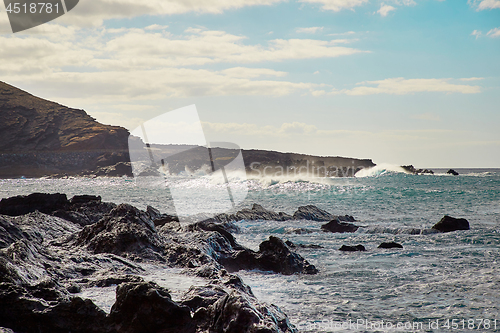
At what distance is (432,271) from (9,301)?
6.99m

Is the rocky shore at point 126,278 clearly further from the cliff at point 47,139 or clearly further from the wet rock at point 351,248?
the cliff at point 47,139

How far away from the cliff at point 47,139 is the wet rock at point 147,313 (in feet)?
344

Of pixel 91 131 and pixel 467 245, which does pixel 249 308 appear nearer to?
pixel 467 245

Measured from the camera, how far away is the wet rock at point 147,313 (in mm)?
3275

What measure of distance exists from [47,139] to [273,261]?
11570 centimetres

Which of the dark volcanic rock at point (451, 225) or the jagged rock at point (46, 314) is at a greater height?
the jagged rock at point (46, 314)

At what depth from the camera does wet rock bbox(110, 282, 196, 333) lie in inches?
129

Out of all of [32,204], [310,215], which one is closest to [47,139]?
[310,215]

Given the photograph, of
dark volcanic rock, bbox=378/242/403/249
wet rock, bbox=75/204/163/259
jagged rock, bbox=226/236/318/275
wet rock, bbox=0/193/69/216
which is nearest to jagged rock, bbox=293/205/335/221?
dark volcanic rock, bbox=378/242/403/249

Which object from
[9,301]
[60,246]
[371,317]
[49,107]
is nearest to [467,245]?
[371,317]

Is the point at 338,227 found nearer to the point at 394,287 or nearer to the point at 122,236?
the point at 394,287

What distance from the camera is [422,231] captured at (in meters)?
12.6

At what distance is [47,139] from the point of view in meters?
107

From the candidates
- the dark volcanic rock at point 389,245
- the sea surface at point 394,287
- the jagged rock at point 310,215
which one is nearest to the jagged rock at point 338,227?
the sea surface at point 394,287
